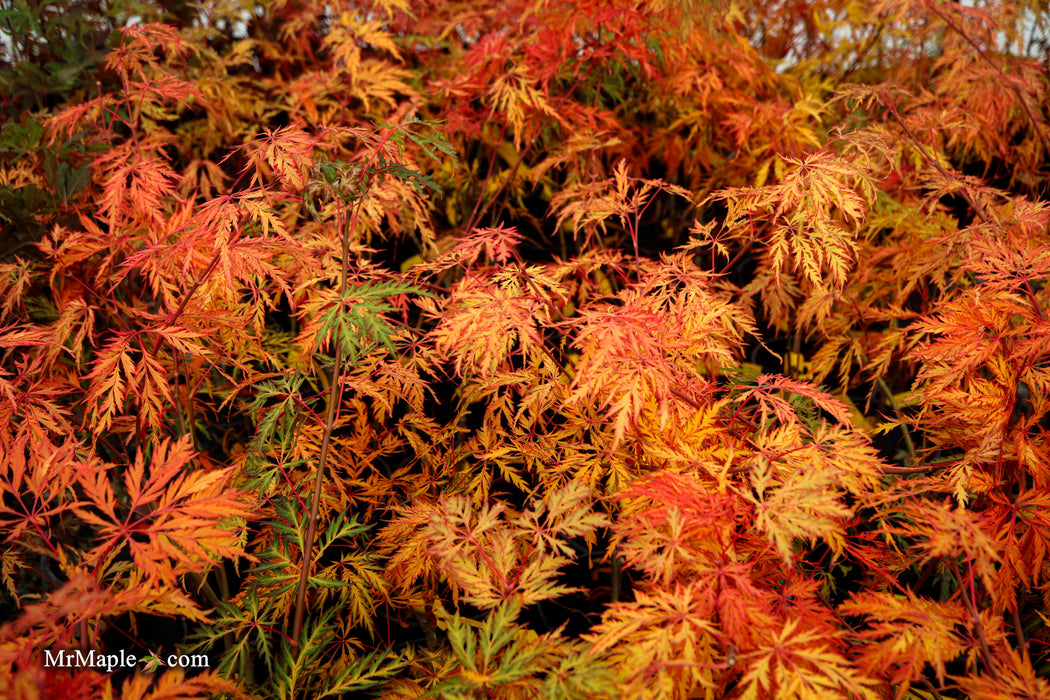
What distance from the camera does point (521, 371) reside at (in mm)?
1478

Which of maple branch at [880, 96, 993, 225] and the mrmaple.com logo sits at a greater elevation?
maple branch at [880, 96, 993, 225]

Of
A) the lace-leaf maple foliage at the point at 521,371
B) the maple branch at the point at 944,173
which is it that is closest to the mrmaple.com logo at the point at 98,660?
the lace-leaf maple foliage at the point at 521,371

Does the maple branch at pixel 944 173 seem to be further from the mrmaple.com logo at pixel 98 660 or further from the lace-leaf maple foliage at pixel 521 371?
the mrmaple.com logo at pixel 98 660

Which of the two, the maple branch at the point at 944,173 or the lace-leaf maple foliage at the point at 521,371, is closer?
the lace-leaf maple foliage at the point at 521,371

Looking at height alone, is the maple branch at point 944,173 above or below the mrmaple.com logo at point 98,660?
above

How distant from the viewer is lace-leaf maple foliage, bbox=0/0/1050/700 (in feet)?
3.55

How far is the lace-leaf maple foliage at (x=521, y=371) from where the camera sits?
1.08 meters

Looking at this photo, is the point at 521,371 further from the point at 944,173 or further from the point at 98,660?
the point at 944,173

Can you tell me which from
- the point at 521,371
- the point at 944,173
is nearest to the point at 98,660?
the point at 521,371

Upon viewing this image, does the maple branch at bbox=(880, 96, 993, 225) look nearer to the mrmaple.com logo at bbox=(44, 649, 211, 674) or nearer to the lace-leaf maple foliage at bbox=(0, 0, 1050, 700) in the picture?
the lace-leaf maple foliage at bbox=(0, 0, 1050, 700)

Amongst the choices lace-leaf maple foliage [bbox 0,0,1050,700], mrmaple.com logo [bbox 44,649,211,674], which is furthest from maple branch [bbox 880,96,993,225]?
mrmaple.com logo [bbox 44,649,211,674]

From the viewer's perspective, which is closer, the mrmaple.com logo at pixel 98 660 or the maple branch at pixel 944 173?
the mrmaple.com logo at pixel 98 660

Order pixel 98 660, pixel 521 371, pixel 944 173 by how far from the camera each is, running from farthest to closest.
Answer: pixel 944 173
pixel 521 371
pixel 98 660

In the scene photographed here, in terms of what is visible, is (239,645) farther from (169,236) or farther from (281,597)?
(169,236)
